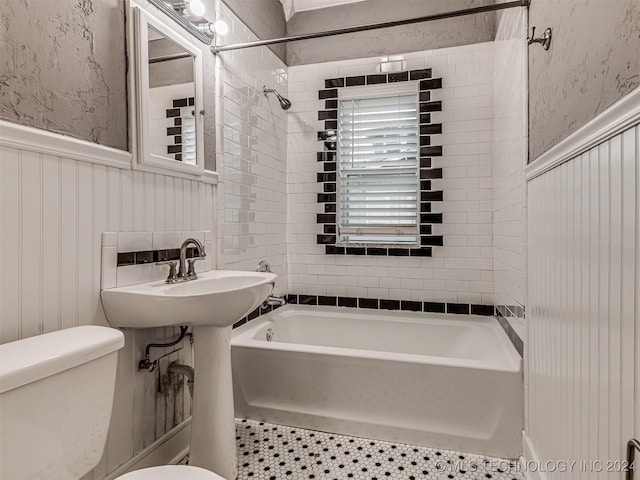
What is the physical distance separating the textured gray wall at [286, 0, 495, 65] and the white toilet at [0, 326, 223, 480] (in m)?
2.69

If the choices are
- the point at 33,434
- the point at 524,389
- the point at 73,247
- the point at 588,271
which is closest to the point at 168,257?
the point at 73,247

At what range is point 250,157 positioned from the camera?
2.63m

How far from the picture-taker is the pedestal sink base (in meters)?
1.70

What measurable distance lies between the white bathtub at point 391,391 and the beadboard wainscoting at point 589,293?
0.94 feet

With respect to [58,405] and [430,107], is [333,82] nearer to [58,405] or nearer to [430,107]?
[430,107]

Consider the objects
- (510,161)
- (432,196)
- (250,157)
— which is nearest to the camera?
(510,161)

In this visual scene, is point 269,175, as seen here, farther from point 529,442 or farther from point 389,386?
point 529,442

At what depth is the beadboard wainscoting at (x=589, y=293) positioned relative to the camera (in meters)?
0.85

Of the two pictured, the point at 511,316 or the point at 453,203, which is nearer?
the point at 511,316

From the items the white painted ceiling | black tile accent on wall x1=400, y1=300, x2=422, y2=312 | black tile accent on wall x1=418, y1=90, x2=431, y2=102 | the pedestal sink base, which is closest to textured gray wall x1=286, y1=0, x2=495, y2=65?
the white painted ceiling

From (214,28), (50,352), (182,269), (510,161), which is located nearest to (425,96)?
(510,161)

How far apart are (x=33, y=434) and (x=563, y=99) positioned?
1843 mm

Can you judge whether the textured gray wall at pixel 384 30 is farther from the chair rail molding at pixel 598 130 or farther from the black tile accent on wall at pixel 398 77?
the chair rail molding at pixel 598 130

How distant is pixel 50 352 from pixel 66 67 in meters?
0.98
